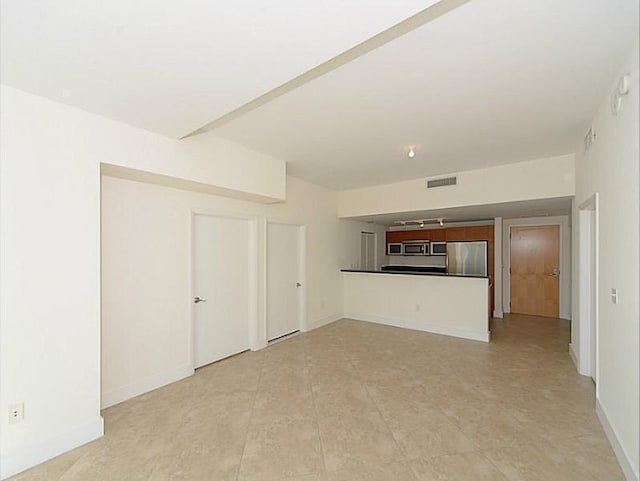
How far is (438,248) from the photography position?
7.67 metres

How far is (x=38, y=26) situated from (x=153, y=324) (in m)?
2.66

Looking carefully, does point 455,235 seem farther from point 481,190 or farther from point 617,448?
point 617,448

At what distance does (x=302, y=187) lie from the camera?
17.7ft

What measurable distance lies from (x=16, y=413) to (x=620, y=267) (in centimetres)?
418

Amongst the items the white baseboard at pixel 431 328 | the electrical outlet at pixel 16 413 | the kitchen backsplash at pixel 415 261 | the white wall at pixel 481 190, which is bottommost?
the white baseboard at pixel 431 328

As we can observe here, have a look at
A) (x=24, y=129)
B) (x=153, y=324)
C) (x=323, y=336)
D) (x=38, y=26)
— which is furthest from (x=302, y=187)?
(x=38, y=26)

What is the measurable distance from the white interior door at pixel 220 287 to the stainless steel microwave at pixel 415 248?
4.97 m

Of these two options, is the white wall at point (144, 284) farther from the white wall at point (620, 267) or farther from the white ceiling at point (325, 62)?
the white wall at point (620, 267)

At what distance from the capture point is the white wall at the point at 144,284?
A: 2.91 metres

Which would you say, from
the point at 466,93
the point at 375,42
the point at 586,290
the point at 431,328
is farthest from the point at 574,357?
the point at 375,42

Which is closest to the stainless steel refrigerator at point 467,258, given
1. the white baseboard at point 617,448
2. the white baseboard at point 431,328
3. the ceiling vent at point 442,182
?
the white baseboard at point 431,328

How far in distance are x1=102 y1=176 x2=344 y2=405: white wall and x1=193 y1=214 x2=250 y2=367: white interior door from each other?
0.71ft

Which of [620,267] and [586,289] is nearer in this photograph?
[620,267]

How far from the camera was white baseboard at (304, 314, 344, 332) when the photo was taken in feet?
18.3
